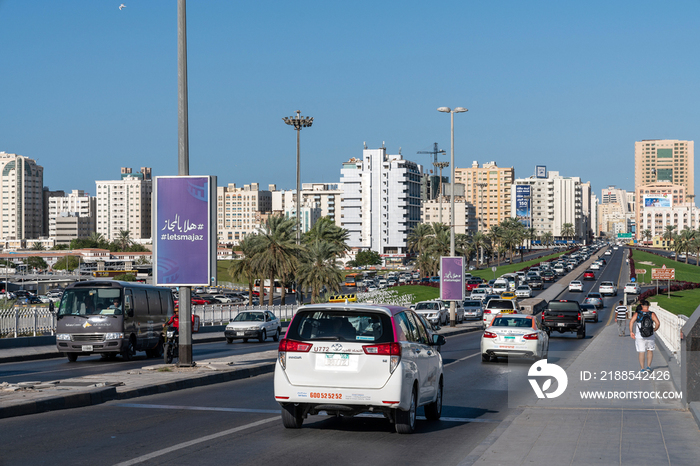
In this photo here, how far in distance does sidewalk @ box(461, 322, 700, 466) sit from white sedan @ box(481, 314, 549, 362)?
6.99m

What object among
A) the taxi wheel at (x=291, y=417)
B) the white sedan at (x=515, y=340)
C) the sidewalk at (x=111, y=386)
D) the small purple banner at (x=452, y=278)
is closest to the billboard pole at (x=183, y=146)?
the sidewalk at (x=111, y=386)

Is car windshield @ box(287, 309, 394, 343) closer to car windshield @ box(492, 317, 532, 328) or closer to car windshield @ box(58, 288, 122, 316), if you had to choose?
car windshield @ box(492, 317, 532, 328)

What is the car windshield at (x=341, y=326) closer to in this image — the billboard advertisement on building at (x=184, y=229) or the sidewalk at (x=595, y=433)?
the sidewalk at (x=595, y=433)

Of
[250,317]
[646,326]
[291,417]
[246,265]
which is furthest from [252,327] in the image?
[246,265]

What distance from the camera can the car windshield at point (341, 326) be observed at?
32.6 feet

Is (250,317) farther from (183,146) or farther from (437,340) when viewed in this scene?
(437,340)

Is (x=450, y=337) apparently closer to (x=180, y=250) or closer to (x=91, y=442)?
(x=180, y=250)

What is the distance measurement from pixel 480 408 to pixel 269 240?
4870 centimetres

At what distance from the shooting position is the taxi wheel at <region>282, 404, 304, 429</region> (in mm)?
10352

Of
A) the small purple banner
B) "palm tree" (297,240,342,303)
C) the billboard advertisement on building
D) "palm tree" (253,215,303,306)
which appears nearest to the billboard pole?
the billboard advertisement on building

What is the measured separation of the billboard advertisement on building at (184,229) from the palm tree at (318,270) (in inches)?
1702

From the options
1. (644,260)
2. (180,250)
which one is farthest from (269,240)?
(644,260)

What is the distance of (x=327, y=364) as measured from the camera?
9.90m

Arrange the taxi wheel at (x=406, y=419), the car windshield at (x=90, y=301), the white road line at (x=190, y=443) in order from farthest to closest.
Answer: the car windshield at (x=90, y=301) < the taxi wheel at (x=406, y=419) < the white road line at (x=190, y=443)
